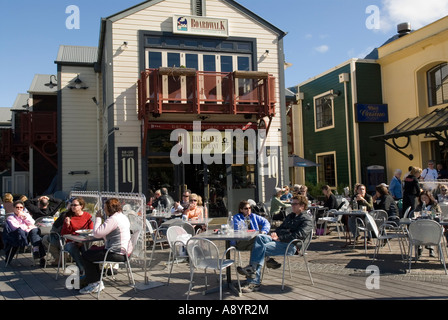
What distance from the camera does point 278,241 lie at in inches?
232

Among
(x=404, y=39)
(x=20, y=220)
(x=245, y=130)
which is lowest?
(x=20, y=220)

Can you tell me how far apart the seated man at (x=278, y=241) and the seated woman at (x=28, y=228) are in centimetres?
423

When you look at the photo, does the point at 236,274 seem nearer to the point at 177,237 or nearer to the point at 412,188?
the point at 177,237

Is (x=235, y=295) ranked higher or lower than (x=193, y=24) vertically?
lower

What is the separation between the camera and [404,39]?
17.1 m

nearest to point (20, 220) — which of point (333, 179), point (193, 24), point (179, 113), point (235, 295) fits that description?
point (235, 295)

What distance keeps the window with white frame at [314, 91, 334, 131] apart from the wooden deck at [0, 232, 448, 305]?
1253 centimetres

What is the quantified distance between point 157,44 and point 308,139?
10.9m

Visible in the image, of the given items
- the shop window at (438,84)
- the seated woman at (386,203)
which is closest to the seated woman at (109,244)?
the seated woman at (386,203)

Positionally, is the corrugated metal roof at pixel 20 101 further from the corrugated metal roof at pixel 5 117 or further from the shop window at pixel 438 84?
the shop window at pixel 438 84

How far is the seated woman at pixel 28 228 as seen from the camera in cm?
771

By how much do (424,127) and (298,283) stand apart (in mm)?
11035

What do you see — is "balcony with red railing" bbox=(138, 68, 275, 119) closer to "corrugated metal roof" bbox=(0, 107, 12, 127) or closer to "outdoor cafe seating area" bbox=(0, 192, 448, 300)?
"outdoor cafe seating area" bbox=(0, 192, 448, 300)
